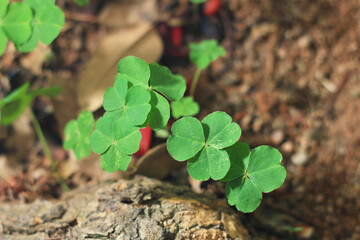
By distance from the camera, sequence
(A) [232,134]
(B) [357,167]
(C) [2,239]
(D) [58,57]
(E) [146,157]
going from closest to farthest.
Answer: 1. (A) [232,134]
2. (C) [2,239]
3. (E) [146,157]
4. (B) [357,167]
5. (D) [58,57]

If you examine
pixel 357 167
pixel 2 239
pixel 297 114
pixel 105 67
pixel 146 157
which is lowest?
pixel 357 167

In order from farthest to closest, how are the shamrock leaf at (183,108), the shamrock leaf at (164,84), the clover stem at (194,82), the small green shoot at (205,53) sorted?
1. the clover stem at (194,82)
2. the small green shoot at (205,53)
3. the shamrock leaf at (183,108)
4. the shamrock leaf at (164,84)

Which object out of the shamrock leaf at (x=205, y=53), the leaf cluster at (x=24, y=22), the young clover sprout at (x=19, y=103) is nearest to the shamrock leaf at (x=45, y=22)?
the leaf cluster at (x=24, y=22)

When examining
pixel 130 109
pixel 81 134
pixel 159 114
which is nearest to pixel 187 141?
pixel 159 114

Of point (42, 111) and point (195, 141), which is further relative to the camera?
point (42, 111)

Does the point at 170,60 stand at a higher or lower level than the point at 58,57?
lower

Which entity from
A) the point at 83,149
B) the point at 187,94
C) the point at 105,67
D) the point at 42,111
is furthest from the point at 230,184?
the point at 42,111

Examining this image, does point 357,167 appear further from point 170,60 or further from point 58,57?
point 58,57

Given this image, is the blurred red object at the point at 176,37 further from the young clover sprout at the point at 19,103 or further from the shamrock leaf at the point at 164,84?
the shamrock leaf at the point at 164,84
